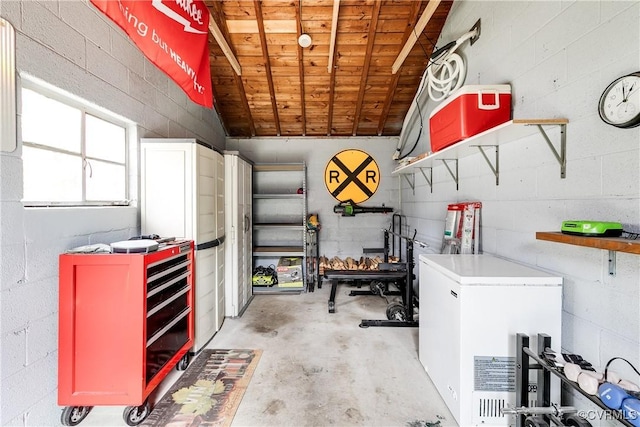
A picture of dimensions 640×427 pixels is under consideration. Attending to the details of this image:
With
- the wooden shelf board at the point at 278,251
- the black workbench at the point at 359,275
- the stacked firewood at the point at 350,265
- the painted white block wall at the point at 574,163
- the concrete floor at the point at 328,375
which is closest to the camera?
the painted white block wall at the point at 574,163

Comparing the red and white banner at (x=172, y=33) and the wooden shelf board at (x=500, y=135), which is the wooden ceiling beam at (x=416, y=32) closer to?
the wooden shelf board at (x=500, y=135)

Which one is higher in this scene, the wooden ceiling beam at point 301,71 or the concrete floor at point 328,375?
the wooden ceiling beam at point 301,71

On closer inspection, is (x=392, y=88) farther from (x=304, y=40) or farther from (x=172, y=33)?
(x=172, y=33)

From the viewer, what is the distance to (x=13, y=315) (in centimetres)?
139

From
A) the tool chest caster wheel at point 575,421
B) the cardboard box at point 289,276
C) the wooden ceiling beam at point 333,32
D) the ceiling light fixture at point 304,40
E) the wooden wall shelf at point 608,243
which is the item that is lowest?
the cardboard box at point 289,276

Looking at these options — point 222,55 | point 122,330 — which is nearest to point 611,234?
point 122,330

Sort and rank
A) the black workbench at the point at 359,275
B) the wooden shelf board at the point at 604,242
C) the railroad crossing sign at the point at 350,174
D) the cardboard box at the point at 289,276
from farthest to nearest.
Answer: the railroad crossing sign at the point at 350,174
the cardboard box at the point at 289,276
the black workbench at the point at 359,275
the wooden shelf board at the point at 604,242

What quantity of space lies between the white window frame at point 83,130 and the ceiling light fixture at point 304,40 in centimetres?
215

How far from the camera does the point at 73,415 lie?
165 cm

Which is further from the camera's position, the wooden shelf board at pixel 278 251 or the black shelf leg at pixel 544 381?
the wooden shelf board at pixel 278 251

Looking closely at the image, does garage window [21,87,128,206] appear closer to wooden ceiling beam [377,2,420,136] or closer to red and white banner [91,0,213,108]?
red and white banner [91,0,213,108]

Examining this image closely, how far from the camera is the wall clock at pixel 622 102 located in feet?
3.81

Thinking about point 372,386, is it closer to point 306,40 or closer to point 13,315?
point 13,315

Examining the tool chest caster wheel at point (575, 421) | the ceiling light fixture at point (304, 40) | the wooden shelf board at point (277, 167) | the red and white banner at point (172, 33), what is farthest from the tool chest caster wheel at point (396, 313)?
the ceiling light fixture at point (304, 40)
